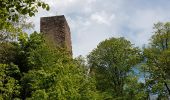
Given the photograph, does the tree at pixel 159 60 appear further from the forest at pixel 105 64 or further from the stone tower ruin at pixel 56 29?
the stone tower ruin at pixel 56 29

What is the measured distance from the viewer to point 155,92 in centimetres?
4509

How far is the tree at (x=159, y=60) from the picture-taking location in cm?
4494

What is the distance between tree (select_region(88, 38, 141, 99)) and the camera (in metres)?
48.2

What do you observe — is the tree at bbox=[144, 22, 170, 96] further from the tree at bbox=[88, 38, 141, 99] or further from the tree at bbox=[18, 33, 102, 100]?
the tree at bbox=[18, 33, 102, 100]

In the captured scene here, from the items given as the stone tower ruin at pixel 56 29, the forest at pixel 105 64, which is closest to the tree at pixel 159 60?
the forest at pixel 105 64

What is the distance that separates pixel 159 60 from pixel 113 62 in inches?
221

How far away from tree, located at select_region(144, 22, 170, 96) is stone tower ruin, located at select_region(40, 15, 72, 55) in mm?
9129

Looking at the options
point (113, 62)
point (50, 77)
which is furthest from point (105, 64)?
point (50, 77)

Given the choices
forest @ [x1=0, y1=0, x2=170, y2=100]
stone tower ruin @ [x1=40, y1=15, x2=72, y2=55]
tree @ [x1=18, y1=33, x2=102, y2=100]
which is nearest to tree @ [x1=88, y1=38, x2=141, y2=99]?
forest @ [x1=0, y1=0, x2=170, y2=100]

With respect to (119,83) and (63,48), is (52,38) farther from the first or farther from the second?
(119,83)

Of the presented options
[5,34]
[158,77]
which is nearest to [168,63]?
[158,77]

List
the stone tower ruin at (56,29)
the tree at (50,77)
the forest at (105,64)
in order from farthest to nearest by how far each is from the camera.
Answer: the stone tower ruin at (56,29)
the forest at (105,64)
the tree at (50,77)

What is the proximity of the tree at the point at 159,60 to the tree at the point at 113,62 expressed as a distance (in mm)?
1839

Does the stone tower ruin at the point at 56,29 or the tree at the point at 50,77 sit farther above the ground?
the stone tower ruin at the point at 56,29
